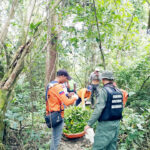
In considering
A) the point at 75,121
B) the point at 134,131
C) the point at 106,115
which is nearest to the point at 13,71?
the point at 106,115

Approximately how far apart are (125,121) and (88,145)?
1201mm

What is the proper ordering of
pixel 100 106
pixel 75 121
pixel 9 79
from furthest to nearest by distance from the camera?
1. pixel 75 121
2. pixel 100 106
3. pixel 9 79

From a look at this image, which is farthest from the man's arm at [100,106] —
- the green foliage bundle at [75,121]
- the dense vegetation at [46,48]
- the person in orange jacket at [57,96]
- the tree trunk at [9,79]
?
the green foliage bundle at [75,121]

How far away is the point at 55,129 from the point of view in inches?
121

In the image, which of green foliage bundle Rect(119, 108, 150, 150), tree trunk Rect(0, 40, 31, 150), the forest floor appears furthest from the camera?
the forest floor

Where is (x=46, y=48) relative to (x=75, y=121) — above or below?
above

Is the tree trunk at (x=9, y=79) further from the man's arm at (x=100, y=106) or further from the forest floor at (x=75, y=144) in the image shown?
the forest floor at (x=75, y=144)

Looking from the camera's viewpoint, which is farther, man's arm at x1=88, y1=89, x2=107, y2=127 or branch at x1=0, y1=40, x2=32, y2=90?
man's arm at x1=88, y1=89, x2=107, y2=127

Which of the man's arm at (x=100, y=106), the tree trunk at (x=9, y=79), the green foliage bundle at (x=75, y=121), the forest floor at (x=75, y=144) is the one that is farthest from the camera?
the green foliage bundle at (x=75, y=121)

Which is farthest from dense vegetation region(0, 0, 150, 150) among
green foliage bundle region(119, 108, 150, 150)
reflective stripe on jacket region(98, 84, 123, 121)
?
reflective stripe on jacket region(98, 84, 123, 121)

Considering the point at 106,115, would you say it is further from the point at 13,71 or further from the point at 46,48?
the point at 46,48

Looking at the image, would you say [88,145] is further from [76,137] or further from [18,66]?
[18,66]

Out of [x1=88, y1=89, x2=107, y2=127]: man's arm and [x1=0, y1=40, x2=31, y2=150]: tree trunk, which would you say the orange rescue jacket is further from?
[x1=0, y1=40, x2=31, y2=150]: tree trunk

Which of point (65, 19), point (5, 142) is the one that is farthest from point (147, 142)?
point (65, 19)
